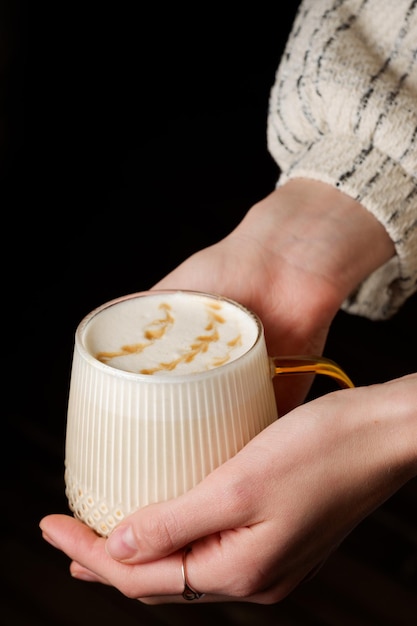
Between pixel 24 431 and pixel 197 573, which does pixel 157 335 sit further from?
pixel 24 431

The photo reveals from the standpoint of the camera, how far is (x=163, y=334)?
0.70m

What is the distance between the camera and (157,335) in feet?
2.30

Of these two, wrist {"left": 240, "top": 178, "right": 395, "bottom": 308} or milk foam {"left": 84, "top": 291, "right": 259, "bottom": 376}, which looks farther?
wrist {"left": 240, "top": 178, "right": 395, "bottom": 308}

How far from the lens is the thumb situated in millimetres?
651

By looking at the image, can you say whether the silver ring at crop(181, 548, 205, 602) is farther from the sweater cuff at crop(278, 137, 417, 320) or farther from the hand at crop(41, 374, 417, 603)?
the sweater cuff at crop(278, 137, 417, 320)

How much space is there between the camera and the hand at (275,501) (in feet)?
2.16

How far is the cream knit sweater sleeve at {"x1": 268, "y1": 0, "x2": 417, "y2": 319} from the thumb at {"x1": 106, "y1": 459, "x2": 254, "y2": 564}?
379 mm

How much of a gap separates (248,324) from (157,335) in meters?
0.08

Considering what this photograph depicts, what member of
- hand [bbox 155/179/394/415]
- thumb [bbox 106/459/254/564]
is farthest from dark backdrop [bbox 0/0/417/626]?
thumb [bbox 106/459/254/564]

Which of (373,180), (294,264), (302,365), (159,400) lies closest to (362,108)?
(373,180)

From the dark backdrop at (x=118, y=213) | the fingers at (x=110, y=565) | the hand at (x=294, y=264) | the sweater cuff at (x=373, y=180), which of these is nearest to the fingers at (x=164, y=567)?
the fingers at (x=110, y=565)

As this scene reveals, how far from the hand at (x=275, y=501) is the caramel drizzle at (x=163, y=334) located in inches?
3.3

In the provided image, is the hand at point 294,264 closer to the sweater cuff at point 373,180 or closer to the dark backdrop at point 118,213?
the sweater cuff at point 373,180

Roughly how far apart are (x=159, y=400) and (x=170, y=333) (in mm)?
84
